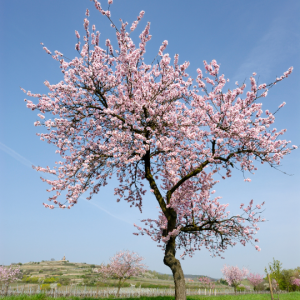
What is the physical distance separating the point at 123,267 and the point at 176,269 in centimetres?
2192

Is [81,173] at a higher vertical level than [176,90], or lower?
lower

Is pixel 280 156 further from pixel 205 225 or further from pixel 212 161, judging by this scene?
pixel 205 225

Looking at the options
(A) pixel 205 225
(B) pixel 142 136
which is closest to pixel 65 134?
(B) pixel 142 136

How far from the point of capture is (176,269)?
10367 millimetres

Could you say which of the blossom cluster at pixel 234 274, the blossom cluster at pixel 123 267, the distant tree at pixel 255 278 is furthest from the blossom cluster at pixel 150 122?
the distant tree at pixel 255 278

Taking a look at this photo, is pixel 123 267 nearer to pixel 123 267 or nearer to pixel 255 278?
pixel 123 267

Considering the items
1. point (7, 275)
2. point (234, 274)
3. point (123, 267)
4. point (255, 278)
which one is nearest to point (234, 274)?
point (234, 274)

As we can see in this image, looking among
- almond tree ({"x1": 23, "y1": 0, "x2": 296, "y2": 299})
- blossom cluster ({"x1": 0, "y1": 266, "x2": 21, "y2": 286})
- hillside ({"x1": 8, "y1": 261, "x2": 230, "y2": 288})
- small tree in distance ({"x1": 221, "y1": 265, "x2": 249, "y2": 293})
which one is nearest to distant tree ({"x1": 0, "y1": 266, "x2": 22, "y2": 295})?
blossom cluster ({"x1": 0, "y1": 266, "x2": 21, "y2": 286})

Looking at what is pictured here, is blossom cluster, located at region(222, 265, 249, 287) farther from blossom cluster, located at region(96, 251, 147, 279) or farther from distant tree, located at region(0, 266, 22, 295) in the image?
distant tree, located at region(0, 266, 22, 295)

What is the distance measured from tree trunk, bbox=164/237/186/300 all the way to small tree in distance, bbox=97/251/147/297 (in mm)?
21261

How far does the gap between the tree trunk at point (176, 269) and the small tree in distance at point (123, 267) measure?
21261mm

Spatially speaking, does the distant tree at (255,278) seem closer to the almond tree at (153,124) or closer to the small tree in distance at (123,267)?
the small tree in distance at (123,267)

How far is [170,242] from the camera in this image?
11.1 meters

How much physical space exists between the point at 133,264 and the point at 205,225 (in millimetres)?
21467
